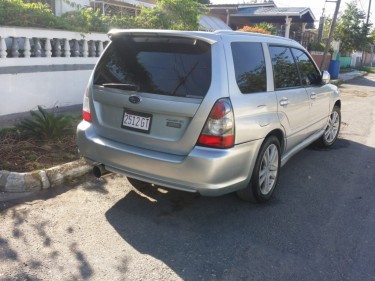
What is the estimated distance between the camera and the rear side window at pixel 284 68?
446 centimetres

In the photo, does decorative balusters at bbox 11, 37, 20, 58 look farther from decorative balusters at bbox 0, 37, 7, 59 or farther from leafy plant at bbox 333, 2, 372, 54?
leafy plant at bbox 333, 2, 372, 54

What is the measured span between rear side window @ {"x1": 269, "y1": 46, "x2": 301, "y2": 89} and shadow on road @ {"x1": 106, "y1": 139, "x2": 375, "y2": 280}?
1.25 m

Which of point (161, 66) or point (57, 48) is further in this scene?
point (57, 48)

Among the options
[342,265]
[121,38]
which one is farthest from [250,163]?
[121,38]

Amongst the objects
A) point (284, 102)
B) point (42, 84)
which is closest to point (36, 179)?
point (284, 102)

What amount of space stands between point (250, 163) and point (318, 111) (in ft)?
8.01

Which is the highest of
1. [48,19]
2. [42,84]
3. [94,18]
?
[94,18]

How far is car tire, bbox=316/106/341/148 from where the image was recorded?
668 cm

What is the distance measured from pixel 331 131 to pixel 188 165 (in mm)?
4257

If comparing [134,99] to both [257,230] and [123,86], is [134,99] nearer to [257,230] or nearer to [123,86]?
[123,86]

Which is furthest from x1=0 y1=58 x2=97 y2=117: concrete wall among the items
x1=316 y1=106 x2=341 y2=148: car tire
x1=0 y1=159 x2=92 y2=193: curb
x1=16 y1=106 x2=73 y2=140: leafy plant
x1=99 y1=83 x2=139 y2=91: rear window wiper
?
x1=316 y1=106 x2=341 y2=148: car tire

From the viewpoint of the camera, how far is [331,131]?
22.5 feet

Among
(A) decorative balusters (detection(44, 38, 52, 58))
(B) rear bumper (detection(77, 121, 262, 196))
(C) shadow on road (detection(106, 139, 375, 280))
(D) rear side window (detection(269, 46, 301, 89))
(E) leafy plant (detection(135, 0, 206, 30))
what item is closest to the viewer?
(C) shadow on road (detection(106, 139, 375, 280))

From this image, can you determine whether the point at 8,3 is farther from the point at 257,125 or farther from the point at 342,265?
the point at 342,265
